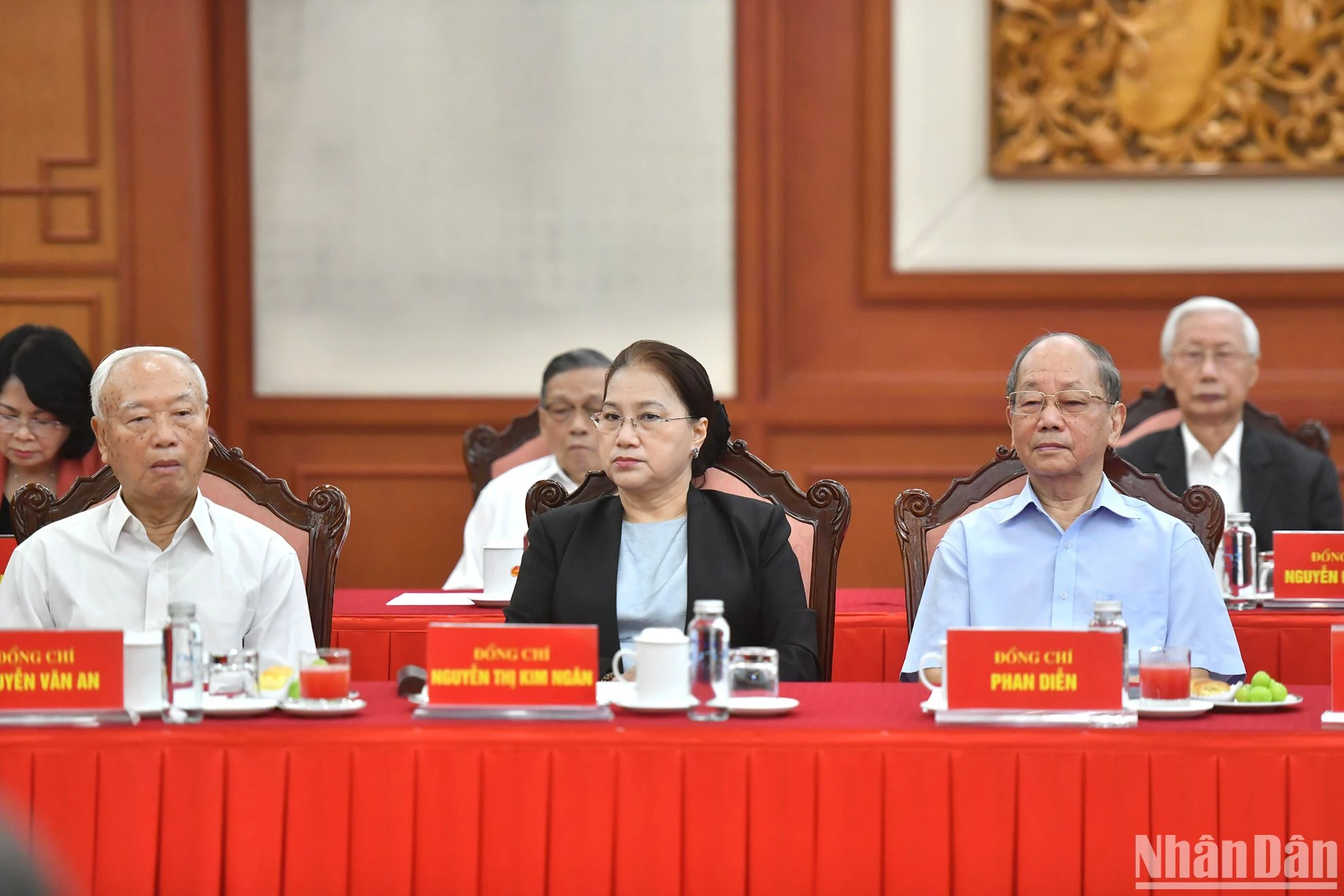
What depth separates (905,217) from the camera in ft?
16.4

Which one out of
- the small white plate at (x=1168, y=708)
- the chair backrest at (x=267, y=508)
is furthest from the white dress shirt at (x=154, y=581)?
the small white plate at (x=1168, y=708)

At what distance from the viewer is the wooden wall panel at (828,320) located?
4.96 m

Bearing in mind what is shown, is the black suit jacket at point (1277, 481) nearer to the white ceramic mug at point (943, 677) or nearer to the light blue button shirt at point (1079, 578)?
the light blue button shirt at point (1079, 578)

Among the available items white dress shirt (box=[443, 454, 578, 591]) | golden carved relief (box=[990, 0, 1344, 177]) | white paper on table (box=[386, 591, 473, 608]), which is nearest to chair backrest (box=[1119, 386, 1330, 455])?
golden carved relief (box=[990, 0, 1344, 177])

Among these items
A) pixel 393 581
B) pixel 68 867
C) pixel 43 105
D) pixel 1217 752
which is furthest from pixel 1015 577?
pixel 43 105

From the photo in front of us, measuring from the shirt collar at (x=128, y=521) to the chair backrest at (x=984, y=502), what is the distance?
1.24 m

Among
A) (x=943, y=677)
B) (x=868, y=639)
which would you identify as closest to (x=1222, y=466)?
(x=868, y=639)

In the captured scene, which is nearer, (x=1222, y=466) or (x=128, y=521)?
(x=128, y=521)

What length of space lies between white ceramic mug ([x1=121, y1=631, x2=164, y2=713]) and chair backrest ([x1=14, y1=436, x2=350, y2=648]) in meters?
0.86

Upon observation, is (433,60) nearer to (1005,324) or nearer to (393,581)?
(393,581)

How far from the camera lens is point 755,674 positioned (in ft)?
6.74

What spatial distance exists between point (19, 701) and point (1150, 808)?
1.38m

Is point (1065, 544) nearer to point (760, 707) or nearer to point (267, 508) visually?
point (760, 707)

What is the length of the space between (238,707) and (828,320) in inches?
133
